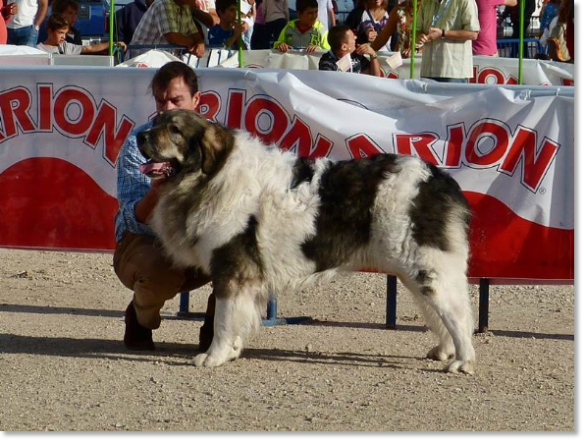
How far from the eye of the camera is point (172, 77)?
6320 millimetres

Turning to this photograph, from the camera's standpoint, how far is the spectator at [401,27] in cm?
1091

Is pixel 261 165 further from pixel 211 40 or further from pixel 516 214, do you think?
pixel 211 40

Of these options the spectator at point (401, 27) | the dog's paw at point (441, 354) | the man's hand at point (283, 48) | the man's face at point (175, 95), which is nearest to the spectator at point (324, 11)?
the man's hand at point (283, 48)

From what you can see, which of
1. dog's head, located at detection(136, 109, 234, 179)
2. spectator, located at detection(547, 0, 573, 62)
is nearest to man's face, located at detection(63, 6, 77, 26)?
spectator, located at detection(547, 0, 573, 62)

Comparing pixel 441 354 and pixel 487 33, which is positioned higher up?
pixel 487 33

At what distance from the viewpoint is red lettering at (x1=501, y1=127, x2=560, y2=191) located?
7.04 metres

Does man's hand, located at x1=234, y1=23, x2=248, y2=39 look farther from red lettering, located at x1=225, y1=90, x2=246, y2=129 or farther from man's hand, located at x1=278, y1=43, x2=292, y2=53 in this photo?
red lettering, located at x1=225, y1=90, x2=246, y2=129

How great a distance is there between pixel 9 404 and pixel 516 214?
144 inches

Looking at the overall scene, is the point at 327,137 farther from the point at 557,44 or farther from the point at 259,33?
the point at 259,33

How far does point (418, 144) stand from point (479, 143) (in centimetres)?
42

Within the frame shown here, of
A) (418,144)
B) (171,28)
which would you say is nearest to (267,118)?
(418,144)

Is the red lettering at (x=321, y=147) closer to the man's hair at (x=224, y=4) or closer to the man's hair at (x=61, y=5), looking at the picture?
the man's hair at (x=224, y=4)

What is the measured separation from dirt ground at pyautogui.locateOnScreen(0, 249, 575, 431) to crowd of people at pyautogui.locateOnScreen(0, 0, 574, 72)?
2486mm

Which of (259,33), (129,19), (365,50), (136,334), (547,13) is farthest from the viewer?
(547,13)
